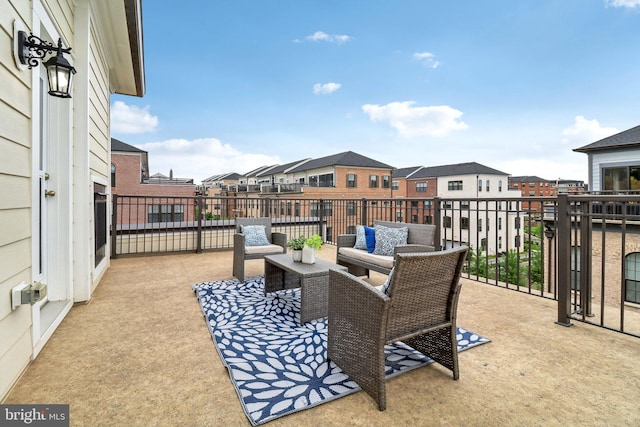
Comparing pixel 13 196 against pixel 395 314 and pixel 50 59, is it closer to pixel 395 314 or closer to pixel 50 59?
pixel 50 59

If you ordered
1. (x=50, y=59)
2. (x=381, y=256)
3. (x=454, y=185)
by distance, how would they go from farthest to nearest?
1. (x=454, y=185)
2. (x=381, y=256)
3. (x=50, y=59)

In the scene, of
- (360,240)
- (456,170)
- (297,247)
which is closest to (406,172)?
(456,170)

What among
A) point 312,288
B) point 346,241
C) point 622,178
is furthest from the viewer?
point 622,178

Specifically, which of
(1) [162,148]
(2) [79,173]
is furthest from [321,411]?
(1) [162,148]

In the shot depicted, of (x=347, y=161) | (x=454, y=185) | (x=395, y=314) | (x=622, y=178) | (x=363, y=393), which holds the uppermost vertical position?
(x=347, y=161)

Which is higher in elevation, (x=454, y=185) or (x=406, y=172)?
(x=406, y=172)

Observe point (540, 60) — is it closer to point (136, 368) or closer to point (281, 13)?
point (281, 13)

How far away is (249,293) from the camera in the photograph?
3.57m

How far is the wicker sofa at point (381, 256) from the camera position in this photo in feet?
11.3

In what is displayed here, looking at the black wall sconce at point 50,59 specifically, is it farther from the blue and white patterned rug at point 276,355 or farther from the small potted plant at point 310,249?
the small potted plant at point 310,249

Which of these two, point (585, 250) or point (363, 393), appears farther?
point (585, 250)

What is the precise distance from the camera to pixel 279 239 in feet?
15.1

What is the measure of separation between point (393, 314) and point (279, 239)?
122 inches

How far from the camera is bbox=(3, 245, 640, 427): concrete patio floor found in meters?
1.52
